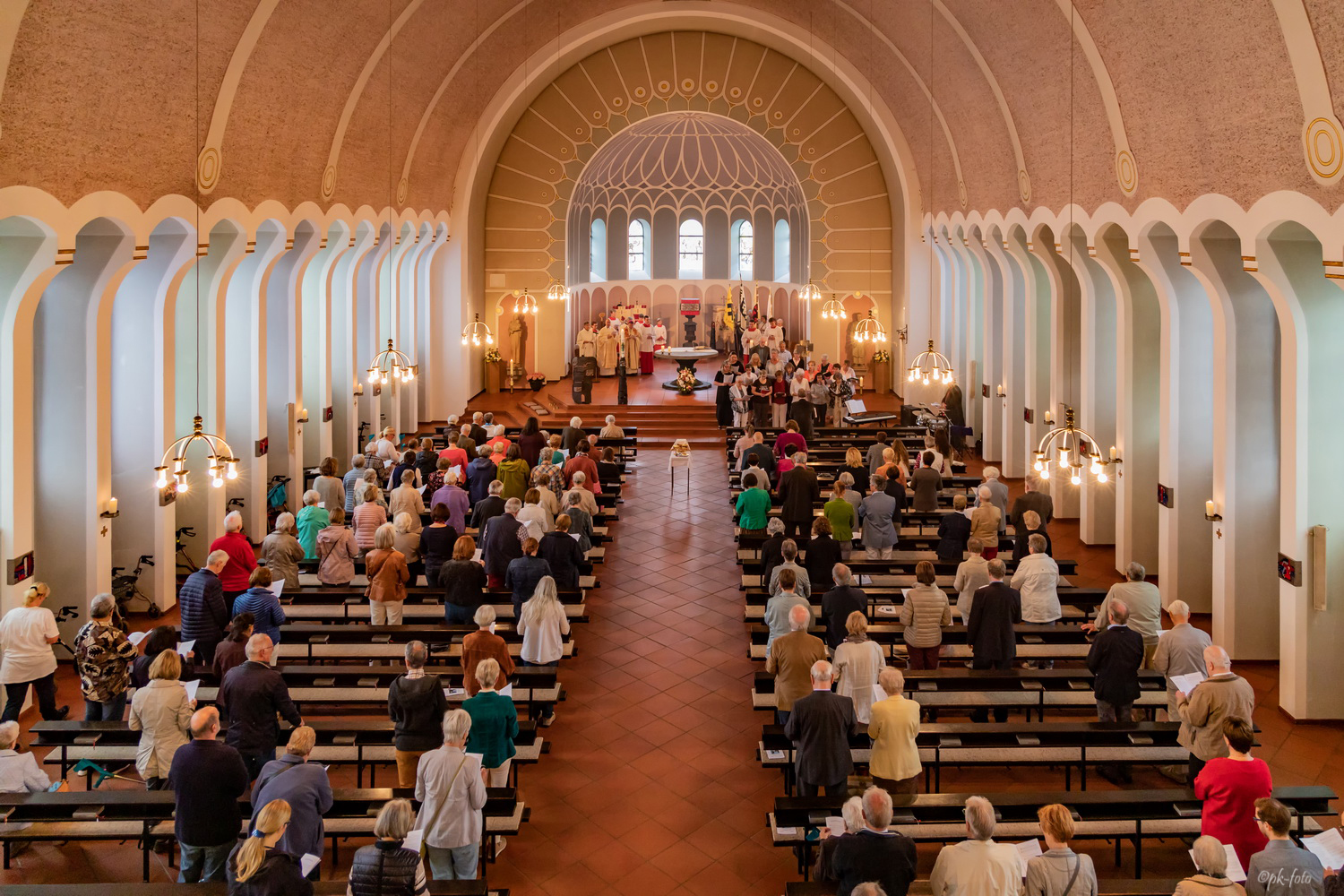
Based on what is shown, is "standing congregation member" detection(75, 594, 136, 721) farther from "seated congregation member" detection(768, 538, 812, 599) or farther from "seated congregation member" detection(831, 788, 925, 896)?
"seated congregation member" detection(831, 788, 925, 896)

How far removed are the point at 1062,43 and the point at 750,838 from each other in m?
10.2

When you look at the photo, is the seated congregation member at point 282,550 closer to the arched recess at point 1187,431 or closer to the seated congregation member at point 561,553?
the seated congregation member at point 561,553

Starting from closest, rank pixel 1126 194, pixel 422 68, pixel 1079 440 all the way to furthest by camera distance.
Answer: pixel 1126 194, pixel 1079 440, pixel 422 68

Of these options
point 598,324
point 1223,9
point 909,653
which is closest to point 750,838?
point 909,653

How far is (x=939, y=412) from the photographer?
22.8 m

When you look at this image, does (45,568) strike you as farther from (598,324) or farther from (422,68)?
(598,324)

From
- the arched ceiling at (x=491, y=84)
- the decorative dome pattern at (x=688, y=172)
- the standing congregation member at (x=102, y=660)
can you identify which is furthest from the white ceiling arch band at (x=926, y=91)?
the standing congregation member at (x=102, y=660)

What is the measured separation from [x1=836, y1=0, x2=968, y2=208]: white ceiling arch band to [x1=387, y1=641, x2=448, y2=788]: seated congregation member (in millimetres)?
16603

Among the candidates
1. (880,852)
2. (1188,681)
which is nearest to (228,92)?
(880,852)

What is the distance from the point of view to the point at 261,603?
9508 millimetres

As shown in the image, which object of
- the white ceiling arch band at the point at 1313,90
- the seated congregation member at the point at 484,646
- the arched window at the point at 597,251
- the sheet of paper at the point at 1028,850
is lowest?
the sheet of paper at the point at 1028,850

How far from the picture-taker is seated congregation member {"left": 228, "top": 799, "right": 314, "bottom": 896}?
552 centimetres

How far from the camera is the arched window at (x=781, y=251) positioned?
3256 centimetres

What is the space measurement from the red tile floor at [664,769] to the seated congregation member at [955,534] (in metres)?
2.46
